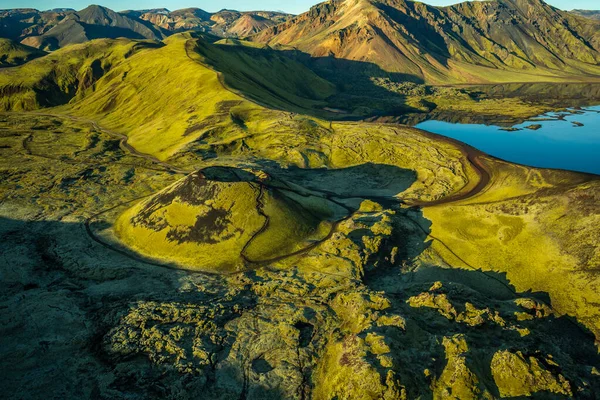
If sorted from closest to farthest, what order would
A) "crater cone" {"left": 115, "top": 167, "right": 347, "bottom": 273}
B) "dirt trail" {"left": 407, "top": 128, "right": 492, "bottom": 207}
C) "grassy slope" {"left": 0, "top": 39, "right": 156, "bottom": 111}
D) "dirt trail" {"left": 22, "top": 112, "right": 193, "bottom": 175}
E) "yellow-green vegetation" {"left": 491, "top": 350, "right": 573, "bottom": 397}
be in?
"yellow-green vegetation" {"left": 491, "top": 350, "right": 573, "bottom": 397}, "crater cone" {"left": 115, "top": 167, "right": 347, "bottom": 273}, "dirt trail" {"left": 407, "top": 128, "right": 492, "bottom": 207}, "dirt trail" {"left": 22, "top": 112, "right": 193, "bottom": 175}, "grassy slope" {"left": 0, "top": 39, "right": 156, "bottom": 111}

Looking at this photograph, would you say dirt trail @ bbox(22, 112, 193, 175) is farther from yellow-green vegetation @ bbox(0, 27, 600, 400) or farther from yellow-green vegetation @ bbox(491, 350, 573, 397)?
yellow-green vegetation @ bbox(491, 350, 573, 397)

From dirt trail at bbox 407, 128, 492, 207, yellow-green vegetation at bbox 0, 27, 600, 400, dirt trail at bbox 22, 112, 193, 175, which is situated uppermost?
dirt trail at bbox 407, 128, 492, 207

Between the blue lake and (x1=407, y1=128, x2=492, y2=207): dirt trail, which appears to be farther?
the blue lake

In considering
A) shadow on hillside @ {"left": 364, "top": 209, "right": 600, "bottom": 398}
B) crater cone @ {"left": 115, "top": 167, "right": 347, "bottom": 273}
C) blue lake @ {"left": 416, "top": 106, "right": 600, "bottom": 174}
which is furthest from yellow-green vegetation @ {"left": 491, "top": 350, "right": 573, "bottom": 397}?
blue lake @ {"left": 416, "top": 106, "right": 600, "bottom": 174}

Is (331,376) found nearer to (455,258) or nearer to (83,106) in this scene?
(455,258)

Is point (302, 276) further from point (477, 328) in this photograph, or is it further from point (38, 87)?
point (38, 87)

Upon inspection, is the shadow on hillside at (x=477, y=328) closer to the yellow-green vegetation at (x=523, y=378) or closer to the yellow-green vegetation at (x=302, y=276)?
the yellow-green vegetation at (x=302, y=276)
